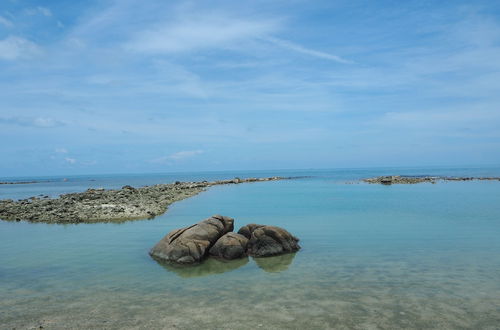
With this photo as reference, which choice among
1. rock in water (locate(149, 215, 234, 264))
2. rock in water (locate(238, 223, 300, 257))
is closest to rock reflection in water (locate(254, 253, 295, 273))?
rock in water (locate(238, 223, 300, 257))

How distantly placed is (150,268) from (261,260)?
503cm

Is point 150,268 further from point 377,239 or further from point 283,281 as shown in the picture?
point 377,239

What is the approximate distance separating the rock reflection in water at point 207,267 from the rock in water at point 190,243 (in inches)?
18.5

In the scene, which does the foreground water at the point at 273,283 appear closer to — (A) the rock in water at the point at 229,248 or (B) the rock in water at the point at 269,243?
(A) the rock in water at the point at 229,248

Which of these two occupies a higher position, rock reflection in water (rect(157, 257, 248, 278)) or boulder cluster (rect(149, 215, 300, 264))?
boulder cluster (rect(149, 215, 300, 264))

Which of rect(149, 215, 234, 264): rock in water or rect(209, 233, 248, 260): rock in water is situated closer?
rect(149, 215, 234, 264): rock in water

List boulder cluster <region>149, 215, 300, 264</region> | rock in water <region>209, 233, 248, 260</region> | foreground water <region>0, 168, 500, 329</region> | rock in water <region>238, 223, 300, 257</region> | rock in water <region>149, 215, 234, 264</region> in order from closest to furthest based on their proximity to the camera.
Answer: foreground water <region>0, 168, 500, 329</region> → rock in water <region>149, 215, 234, 264</region> → boulder cluster <region>149, 215, 300, 264</region> → rock in water <region>209, 233, 248, 260</region> → rock in water <region>238, 223, 300, 257</region>

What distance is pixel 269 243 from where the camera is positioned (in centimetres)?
1931

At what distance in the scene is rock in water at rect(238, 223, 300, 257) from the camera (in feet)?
62.6

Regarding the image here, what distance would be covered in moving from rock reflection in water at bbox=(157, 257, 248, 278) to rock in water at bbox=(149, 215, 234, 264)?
0.47 metres

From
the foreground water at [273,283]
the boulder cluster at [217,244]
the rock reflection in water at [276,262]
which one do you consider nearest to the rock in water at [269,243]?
the boulder cluster at [217,244]

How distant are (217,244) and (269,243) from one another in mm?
2566

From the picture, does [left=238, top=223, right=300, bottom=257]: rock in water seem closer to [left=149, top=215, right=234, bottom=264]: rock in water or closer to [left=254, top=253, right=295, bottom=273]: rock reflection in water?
[left=254, top=253, right=295, bottom=273]: rock reflection in water

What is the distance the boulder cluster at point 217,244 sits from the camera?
1811cm
